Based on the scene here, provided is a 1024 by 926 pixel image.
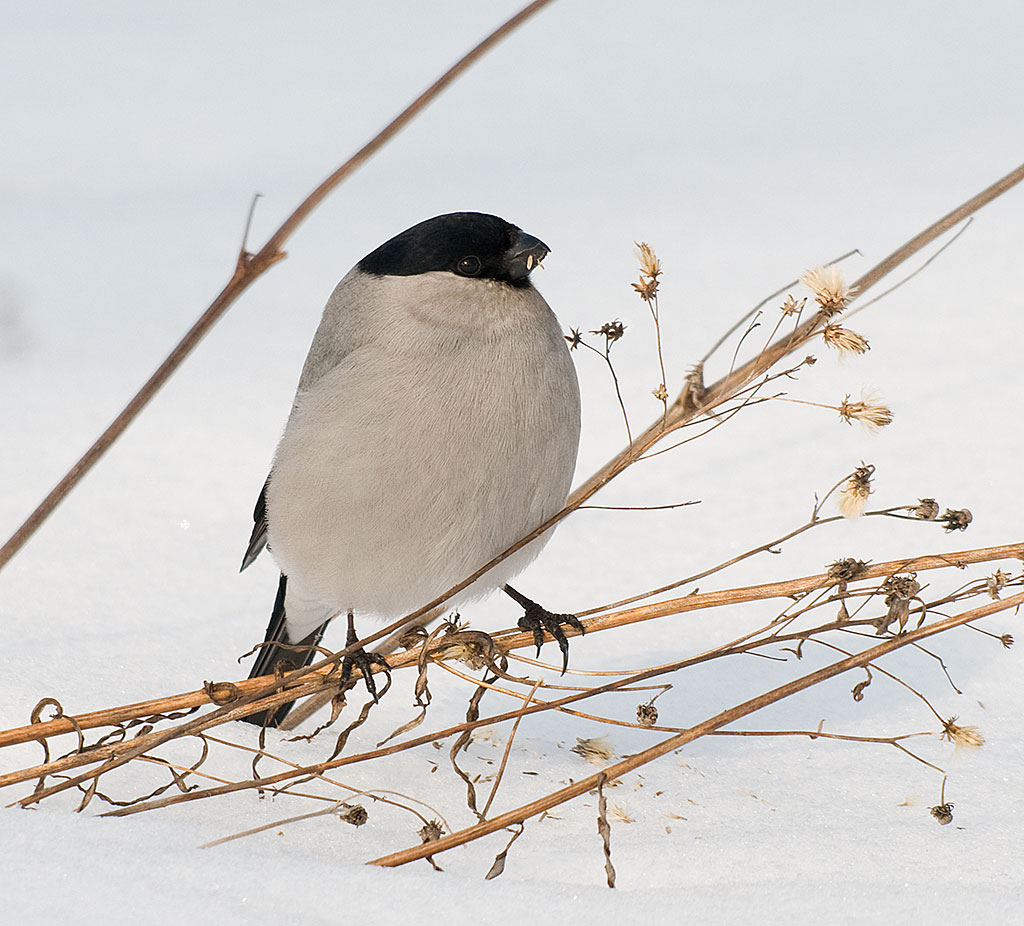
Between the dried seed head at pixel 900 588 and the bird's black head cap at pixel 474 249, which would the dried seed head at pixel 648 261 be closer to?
the bird's black head cap at pixel 474 249

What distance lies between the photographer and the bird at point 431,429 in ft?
6.79

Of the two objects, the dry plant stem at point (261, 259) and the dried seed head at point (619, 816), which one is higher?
the dry plant stem at point (261, 259)

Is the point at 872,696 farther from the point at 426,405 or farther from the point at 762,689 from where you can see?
the point at 426,405

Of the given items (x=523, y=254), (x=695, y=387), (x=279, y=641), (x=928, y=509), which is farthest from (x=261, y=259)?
(x=279, y=641)

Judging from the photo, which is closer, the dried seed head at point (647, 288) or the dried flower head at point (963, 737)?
the dried flower head at point (963, 737)

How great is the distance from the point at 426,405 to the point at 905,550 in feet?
4.87

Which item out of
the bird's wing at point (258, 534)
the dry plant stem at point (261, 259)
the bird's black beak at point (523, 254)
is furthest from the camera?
the bird's wing at point (258, 534)

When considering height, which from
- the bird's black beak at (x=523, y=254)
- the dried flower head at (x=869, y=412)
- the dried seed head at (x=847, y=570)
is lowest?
the dried seed head at (x=847, y=570)

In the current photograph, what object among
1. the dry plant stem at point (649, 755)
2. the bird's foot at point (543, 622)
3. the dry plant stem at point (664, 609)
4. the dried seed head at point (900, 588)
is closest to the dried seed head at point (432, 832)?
the dry plant stem at point (649, 755)

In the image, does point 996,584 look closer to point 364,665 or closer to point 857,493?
point 857,493

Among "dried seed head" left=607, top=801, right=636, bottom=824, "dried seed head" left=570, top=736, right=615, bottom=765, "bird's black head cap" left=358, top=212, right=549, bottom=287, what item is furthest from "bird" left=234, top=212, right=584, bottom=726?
"dried seed head" left=607, top=801, right=636, bottom=824

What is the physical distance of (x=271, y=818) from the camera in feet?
6.33

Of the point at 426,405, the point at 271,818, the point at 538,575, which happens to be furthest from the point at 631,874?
the point at 538,575

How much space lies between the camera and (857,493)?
5.58 ft
